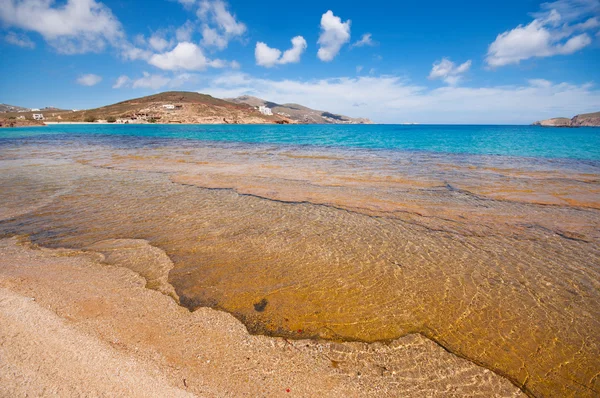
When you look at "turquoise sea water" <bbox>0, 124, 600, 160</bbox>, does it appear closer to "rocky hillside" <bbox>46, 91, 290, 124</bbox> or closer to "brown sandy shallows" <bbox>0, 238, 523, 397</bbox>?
"brown sandy shallows" <bbox>0, 238, 523, 397</bbox>

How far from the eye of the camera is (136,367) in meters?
3.30

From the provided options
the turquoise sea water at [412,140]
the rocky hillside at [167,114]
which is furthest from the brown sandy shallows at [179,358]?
the rocky hillside at [167,114]

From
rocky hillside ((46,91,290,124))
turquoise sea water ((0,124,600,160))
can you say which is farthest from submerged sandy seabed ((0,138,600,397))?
rocky hillside ((46,91,290,124))

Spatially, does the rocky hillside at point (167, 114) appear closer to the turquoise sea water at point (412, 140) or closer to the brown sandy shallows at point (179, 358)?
the turquoise sea water at point (412, 140)

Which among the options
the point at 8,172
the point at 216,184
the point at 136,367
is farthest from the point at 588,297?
the point at 8,172

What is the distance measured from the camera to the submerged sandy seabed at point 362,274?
12.0 feet

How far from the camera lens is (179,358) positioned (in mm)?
3498

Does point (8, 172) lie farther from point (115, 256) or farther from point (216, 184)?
point (115, 256)

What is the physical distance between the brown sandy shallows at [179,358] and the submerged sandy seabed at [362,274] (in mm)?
32

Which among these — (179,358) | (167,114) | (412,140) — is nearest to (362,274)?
(179,358)

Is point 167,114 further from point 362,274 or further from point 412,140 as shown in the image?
point 362,274

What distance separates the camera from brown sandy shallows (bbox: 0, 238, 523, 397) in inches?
122

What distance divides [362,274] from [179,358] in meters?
3.63

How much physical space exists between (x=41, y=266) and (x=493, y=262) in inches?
377
